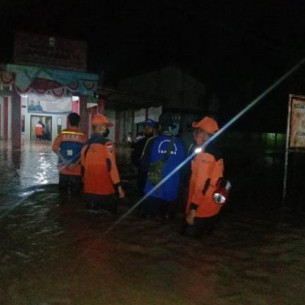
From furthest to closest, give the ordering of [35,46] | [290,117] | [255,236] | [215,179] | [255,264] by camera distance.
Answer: [35,46] → [290,117] → [255,236] → [215,179] → [255,264]

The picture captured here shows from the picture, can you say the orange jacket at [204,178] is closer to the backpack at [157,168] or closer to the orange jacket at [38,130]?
the backpack at [157,168]

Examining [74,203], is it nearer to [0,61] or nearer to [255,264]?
[255,264]

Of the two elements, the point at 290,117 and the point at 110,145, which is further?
the point at 290,117

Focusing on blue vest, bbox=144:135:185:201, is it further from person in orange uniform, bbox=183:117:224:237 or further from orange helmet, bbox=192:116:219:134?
orange helmet, bbox=192:116:219:134

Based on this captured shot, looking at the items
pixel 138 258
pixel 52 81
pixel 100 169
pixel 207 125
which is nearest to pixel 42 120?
pixel 52 81

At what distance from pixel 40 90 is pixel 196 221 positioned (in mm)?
11675

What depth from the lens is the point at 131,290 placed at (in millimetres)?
3803

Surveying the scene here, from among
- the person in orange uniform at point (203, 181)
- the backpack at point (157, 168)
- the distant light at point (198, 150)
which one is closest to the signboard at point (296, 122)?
the backpack at point (157, 168)

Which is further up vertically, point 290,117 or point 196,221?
point 290,117

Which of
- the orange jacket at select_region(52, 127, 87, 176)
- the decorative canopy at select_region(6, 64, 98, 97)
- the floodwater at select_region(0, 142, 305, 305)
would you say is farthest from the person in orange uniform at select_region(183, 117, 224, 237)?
the decorative canopy at select_region(6, 64, 98, 97)

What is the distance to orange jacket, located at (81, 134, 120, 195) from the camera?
6089 millimetres

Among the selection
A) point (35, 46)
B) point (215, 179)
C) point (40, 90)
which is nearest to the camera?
point (215, 179)

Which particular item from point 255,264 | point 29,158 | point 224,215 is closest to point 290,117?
point 224,215

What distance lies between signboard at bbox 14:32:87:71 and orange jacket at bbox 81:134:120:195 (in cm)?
901
